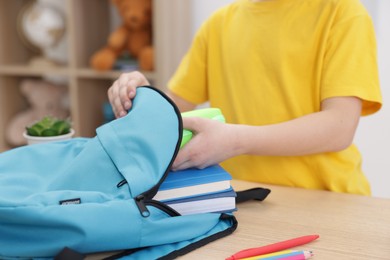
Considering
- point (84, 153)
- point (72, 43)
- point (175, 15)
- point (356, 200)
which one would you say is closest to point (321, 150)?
point (356, 200)

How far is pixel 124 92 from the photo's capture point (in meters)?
0.74

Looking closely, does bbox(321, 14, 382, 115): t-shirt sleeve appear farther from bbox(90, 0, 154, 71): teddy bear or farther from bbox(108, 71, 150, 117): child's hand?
bbox(90, 0, 154, 71): teddy bear

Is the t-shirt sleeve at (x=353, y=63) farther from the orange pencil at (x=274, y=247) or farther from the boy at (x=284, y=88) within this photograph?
the orange pencil at (x=274, y=247)

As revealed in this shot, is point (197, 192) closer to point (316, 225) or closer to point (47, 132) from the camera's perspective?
point (316, 225)

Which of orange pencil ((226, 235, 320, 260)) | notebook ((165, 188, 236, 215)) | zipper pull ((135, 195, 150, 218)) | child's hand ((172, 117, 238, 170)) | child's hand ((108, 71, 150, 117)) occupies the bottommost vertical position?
orange pencil ((226, 235, 320, 260))

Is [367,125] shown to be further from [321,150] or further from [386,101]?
[321,150]

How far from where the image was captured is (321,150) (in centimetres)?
82

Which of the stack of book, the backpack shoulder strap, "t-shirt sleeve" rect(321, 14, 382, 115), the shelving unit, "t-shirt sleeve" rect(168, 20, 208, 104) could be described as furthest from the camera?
the shelving unit

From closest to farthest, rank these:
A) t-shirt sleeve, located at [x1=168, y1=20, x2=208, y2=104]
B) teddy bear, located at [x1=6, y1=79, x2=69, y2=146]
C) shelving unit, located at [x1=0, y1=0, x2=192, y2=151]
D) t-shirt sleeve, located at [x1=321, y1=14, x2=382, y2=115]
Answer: t-shirt sleeve, located at [x1=321, y1=14, x2=382, y2=115]
t-shirt sleeve, located at [x1=168, y1=20, x2=208, y2=104]
shelving unit, located at [x1=0, y1=0, x2=192, y2=151]
teddy bear, located at [x1=6, y1=79, x2=69, y2=146]

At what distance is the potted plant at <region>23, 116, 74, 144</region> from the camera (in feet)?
2.67

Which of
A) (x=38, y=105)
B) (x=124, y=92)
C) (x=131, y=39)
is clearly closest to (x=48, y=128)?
(x=124, y=92)

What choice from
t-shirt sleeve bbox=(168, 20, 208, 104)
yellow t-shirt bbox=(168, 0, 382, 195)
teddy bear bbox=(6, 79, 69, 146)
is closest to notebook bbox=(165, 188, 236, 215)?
yellow t-shirt bbox=(168, 0, 382, 195)

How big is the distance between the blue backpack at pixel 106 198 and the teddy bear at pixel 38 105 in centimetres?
134

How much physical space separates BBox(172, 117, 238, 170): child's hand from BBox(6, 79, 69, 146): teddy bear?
1.36 meters
